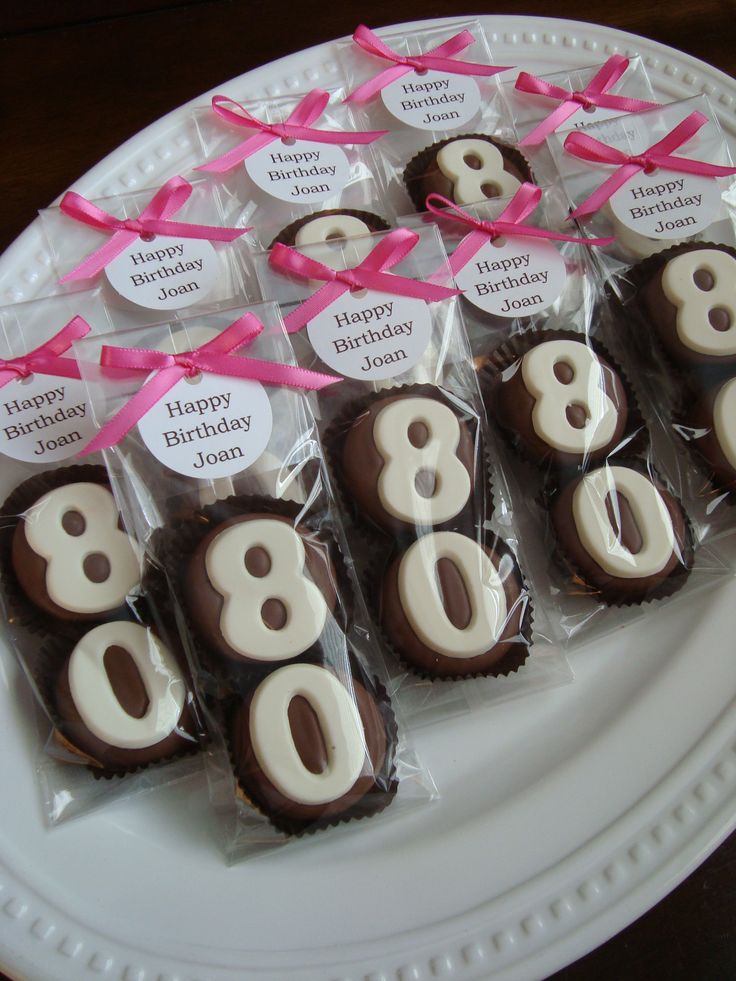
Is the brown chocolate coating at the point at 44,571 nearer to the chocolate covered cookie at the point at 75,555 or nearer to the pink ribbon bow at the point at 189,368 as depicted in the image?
the chocolate covered cookie at the point at 75,555

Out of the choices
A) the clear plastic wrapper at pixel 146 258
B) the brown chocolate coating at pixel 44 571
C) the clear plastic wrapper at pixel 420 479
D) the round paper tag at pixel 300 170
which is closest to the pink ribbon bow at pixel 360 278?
the clear plastic wrapper at pixel 420 479

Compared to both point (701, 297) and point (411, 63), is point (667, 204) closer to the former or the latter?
point (701, 297)

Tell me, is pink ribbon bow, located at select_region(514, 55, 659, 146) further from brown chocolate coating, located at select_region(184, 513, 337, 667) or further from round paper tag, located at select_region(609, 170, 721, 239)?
brown chocolate coating, located at select_region(184, 513, 337, 667)

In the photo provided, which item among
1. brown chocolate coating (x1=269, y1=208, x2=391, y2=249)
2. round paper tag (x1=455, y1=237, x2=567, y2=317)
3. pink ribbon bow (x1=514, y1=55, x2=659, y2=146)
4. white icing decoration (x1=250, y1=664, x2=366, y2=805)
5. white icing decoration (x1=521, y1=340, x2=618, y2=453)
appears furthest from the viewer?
pink ribbon bow (x1=514, y1=55, x2=659, y2=146)

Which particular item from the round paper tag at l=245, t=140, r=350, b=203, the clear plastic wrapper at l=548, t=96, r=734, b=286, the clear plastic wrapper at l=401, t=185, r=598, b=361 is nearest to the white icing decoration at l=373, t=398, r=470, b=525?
the clear plastic wrapper at l=401, t=185, r=598, b=361

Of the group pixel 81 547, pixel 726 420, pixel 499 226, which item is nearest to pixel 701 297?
pixel 726 420

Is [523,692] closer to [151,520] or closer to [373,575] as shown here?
[373,575]

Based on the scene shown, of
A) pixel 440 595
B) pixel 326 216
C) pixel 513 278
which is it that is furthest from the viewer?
pixel 326 216

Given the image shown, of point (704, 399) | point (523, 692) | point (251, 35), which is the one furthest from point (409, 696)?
point (251, 35)
